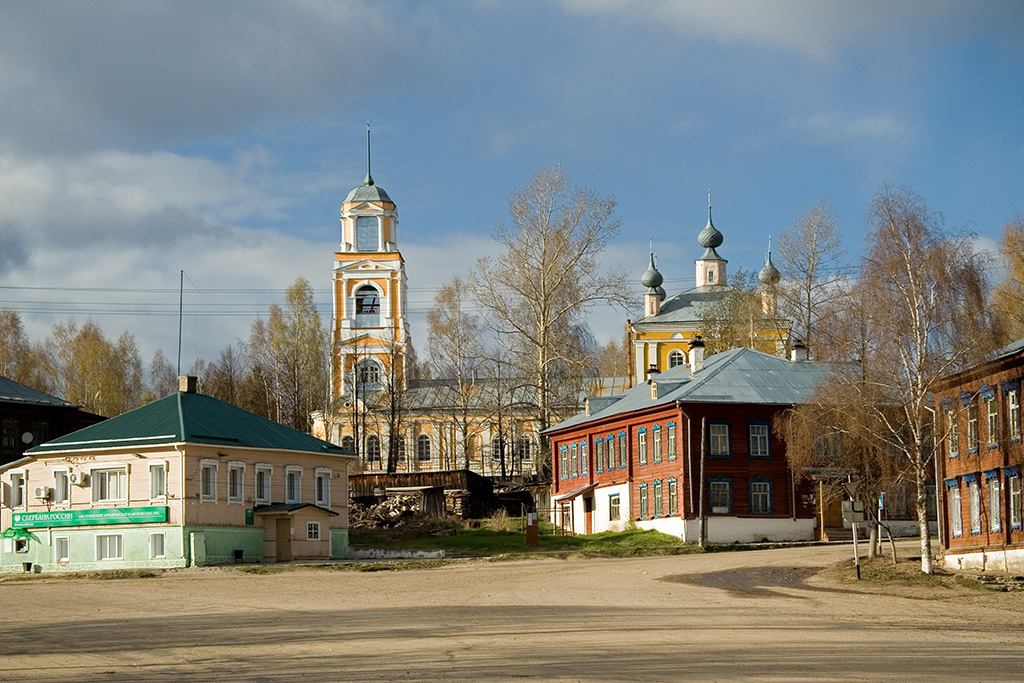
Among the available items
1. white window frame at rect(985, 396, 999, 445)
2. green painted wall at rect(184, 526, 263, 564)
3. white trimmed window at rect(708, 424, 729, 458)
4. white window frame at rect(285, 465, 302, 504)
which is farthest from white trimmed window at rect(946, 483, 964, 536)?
green painted wall at rect(184, 526, 263, 564)

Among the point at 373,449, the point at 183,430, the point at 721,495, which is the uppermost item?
the point at 373,449

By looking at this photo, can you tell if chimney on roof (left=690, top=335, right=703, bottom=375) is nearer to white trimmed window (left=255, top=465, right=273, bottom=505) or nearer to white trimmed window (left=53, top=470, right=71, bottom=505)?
white trimmed window (left=255, top=465, right=273, bottom=505)

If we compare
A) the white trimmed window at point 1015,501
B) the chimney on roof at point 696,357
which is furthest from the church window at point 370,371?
the white trimmed window at point 1015,501

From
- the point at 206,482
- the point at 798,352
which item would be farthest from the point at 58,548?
the point at 798,352

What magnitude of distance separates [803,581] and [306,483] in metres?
21.0

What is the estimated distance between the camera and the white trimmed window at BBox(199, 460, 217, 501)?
4628cm

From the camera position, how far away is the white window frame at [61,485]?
47750 millimetres

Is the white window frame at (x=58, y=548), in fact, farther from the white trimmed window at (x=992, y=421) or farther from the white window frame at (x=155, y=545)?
the white trimmed window at (x=992, y=421)

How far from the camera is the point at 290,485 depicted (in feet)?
164

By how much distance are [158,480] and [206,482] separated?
1553 millimetres

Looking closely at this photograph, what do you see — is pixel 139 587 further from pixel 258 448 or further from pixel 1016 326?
pixel 1016 326

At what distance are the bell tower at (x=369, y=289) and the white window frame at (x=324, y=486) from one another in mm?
38619

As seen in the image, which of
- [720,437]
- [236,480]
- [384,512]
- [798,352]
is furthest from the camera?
[384,512]

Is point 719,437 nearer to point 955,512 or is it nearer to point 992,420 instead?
point 955,512
